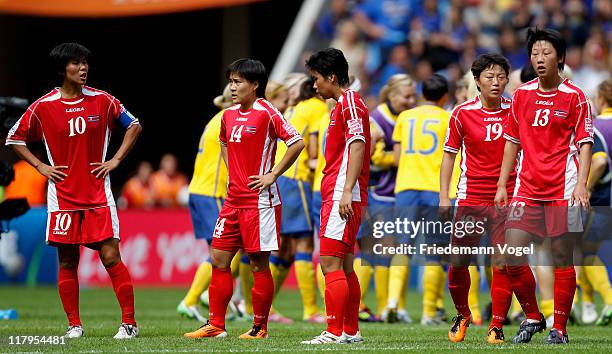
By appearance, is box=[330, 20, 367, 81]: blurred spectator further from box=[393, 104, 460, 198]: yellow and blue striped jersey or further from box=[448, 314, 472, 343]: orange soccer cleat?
box=[448, 314, 472, 343]: orange soccer cleat

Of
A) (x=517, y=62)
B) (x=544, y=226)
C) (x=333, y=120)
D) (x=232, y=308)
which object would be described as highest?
(x=517, y=62)

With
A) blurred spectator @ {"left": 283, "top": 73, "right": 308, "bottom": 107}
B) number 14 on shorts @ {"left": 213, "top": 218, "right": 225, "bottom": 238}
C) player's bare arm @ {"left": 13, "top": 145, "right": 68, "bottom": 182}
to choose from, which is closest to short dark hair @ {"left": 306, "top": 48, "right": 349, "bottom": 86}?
A: number 14 on shorts @ {"left": 213, "top": 218, "right": 225, "bottom": 238}

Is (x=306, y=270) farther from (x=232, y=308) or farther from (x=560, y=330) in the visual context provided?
(x=560, y=330)

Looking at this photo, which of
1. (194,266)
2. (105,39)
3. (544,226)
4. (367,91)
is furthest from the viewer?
(105,39)

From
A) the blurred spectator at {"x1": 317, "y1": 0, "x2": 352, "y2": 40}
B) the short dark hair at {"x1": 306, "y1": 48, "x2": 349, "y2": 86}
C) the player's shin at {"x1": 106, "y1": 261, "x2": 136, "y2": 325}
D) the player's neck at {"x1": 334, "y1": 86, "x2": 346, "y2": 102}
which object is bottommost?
the player's shin at {"x1": 106, "y1": 261, "x2": 136, "y2": 325}

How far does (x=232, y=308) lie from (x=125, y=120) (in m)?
4.12

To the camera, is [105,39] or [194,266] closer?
[194,266]

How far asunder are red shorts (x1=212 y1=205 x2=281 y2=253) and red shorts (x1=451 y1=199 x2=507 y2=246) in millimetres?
1531

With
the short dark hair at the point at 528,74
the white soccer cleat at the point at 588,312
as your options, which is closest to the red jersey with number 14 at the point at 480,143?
the short dark hair at the point at 528,74

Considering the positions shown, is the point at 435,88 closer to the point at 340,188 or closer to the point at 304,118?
the point at 304,118

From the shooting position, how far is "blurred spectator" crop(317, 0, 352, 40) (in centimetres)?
2377

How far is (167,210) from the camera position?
2078 cm

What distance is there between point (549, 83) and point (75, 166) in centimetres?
391

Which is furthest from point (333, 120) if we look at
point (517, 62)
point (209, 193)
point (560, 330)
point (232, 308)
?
point (517, 62)
